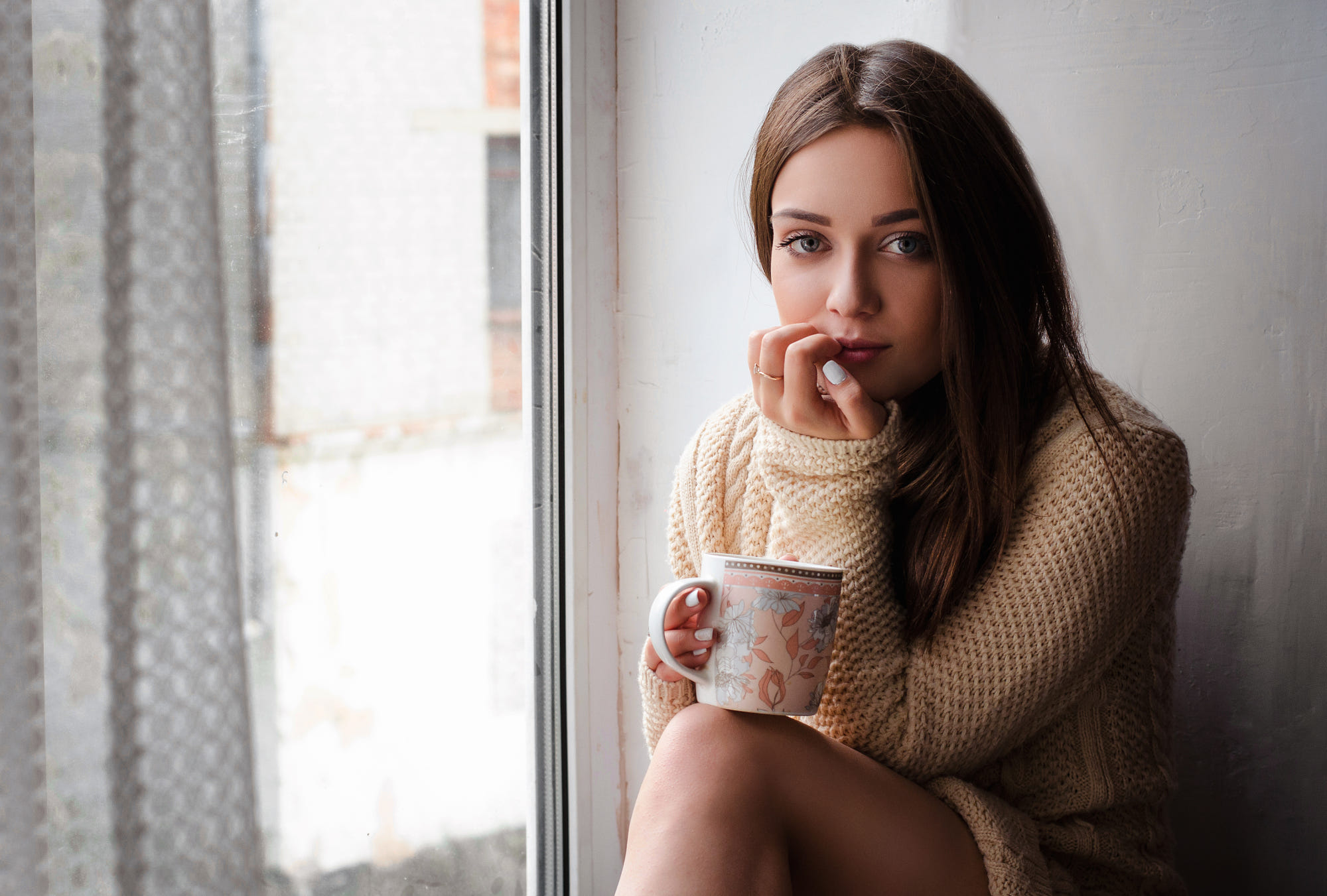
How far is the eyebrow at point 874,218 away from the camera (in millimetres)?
761

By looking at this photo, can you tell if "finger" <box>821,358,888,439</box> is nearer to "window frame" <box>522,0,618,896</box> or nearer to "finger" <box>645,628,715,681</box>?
"finger" <box>645,628,715,681</box>

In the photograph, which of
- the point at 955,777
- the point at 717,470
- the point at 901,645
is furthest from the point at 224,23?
the point at 955,777

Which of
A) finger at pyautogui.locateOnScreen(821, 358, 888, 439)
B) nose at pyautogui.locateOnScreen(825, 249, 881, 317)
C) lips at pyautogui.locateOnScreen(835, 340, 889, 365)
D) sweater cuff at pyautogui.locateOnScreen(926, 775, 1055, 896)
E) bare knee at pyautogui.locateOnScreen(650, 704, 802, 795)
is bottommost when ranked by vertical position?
sweater cuff at pyautogui.locateOnScreen(926, 775, 1055, 896)

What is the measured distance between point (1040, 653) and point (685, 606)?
298 mm

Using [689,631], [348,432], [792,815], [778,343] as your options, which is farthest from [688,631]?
[348,432]

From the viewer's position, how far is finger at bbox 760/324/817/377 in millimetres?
813

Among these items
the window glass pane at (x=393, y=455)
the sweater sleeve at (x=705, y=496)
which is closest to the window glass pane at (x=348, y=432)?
the window glass pane at (x=393, y=455)

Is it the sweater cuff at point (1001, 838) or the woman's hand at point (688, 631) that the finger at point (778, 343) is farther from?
the sweater cuff at point (1001, 838)

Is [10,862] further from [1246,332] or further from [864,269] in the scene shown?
[1246,332]

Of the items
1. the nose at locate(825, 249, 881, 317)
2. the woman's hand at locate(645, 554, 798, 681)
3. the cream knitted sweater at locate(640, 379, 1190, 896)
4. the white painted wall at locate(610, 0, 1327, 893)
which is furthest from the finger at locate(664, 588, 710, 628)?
the white painted wall at locate(610, 0, 1327, 893)

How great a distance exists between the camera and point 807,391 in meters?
0.80

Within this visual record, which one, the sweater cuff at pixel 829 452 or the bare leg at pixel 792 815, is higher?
the sweater cuff at pixel 829 452

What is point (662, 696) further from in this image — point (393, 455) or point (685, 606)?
point (393, 455)

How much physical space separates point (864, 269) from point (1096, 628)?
343 millimetres
